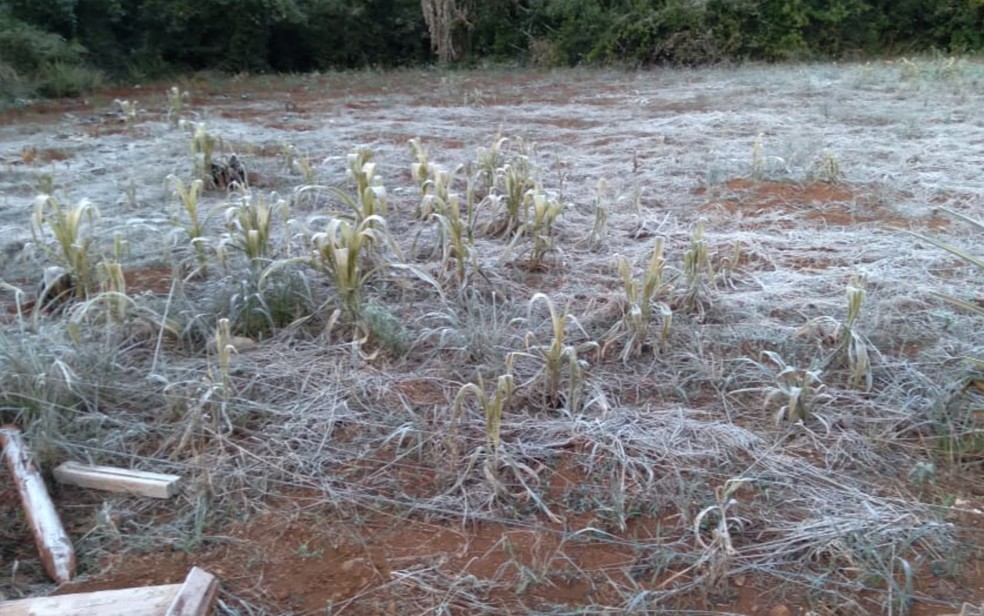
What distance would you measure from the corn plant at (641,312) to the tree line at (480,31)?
37.0 ft

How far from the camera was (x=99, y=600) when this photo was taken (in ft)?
5.60

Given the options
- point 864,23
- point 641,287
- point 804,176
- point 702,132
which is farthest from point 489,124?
point 864,23

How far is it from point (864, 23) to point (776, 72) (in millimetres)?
5177

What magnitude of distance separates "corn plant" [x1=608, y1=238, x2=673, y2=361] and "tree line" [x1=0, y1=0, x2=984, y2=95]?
11283 millimetres

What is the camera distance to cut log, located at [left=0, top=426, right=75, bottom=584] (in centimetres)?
187

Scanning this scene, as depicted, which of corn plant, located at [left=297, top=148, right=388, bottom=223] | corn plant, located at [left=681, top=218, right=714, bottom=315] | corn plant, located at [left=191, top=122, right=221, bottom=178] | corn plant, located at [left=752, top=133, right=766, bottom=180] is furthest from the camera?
corn plant, located at [left=752, top=133, right=766, bottom=180]

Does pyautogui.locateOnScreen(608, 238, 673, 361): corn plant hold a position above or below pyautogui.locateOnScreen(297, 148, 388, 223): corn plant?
below

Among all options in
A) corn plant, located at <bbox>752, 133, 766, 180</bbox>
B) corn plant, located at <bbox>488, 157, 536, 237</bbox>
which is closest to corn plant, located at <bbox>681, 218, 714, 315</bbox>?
corn plant, located at <bbox>488, 157, 536, 237</bbox>

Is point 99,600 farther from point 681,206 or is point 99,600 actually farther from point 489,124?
point 489,124

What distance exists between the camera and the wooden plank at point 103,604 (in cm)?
167

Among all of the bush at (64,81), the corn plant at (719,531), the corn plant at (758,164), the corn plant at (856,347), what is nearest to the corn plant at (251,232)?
the corn plant at (719,531)

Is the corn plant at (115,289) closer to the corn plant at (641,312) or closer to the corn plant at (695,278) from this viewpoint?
the corn plant at (641,312)

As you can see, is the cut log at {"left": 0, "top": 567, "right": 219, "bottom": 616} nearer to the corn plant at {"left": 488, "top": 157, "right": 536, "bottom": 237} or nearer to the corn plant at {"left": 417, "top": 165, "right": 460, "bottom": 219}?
the corn plant at {"left": 417, "top": 165, "right": 460, "bottom": 219}

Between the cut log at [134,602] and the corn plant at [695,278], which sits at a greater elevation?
the corn plant at [695,278]
